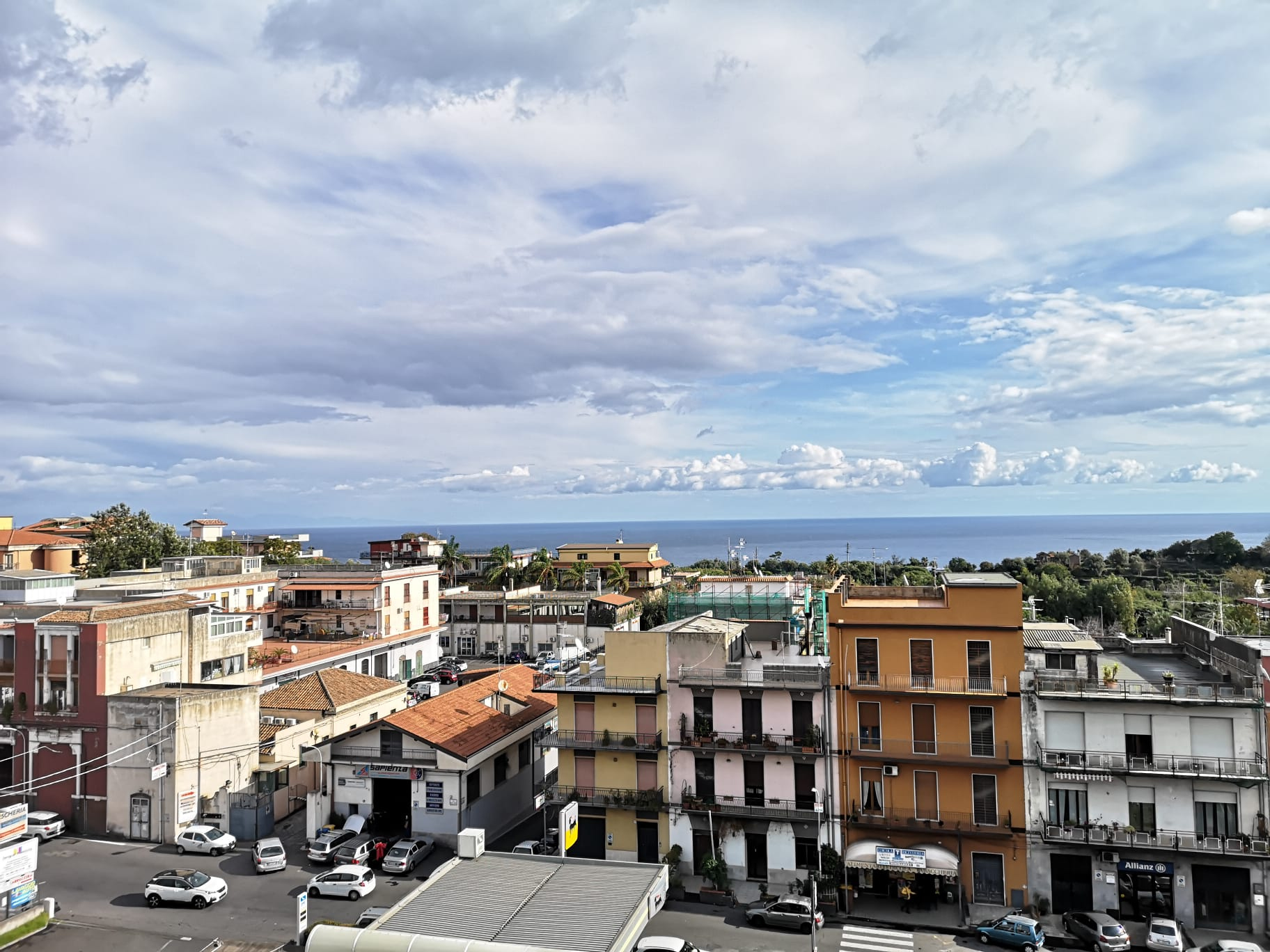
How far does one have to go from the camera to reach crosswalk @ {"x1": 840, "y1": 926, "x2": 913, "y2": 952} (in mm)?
31078

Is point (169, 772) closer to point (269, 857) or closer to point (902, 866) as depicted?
point (269, 857)

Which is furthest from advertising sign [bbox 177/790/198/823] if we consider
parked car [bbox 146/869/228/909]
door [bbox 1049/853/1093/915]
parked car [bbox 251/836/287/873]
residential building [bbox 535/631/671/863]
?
door [bbox 1049/853/1093/915]

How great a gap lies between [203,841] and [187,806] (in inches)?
112

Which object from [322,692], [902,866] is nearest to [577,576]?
[322,692]

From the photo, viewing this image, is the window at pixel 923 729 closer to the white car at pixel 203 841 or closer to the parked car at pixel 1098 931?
the parked car at pixel 1098 931

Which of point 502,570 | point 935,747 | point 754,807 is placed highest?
point 502,570

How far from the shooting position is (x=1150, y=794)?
34.4 meters

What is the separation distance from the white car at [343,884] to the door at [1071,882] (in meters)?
27.7

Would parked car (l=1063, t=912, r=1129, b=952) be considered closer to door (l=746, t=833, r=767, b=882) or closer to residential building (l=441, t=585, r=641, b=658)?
door (l=746, t=833, r=767, b=882)

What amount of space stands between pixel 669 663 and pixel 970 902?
15453mm

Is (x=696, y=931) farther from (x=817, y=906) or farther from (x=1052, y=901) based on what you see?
(x=1052, y=901)

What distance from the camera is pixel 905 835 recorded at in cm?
3591

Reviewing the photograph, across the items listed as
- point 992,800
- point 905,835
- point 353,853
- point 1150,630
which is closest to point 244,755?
point 353,853

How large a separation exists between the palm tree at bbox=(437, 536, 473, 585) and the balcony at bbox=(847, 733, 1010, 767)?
83.6 metres
